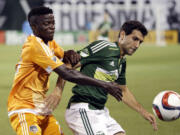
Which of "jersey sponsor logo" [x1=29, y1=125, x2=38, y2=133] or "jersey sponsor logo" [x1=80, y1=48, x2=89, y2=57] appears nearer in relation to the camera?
"jersey sponsor logo" [x1=29, y1=125, x2=38, y2=133]

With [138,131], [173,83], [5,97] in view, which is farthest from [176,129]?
[173,83]

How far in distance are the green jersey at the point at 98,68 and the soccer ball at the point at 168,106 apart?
1062 millimetres

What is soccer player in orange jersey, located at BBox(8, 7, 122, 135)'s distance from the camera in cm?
508

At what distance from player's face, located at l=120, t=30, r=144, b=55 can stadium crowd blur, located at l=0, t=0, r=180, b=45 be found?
2806cm

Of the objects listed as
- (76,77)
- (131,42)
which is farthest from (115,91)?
(131,42)

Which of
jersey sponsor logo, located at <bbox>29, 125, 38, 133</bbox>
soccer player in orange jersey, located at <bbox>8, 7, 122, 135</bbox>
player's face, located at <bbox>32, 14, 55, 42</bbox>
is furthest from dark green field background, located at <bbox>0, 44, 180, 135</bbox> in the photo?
player's face, located at <bbox>32, 14, 55, 42</bbox>

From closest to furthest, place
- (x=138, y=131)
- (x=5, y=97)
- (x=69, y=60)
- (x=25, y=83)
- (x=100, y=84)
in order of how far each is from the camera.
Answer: (x=100, y=84) < (x=25, y=83) < (x=69, y=60) < (x=138, y=131) < (x=5, y=97)

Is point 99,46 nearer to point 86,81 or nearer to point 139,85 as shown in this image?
point 86,81

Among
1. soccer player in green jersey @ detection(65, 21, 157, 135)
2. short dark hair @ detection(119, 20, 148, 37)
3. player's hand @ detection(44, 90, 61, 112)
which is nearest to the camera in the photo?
player's hand @ detection(44, 90, 61, 112)

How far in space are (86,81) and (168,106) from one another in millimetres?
1664

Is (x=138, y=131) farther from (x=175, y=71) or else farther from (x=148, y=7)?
(x=148, y=7)

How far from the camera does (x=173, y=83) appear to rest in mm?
14594

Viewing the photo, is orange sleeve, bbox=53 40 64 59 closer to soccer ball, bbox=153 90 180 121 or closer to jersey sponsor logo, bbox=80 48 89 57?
jersey sponsor logo, bbox=80 48 89 57

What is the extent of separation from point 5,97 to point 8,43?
2192cm
